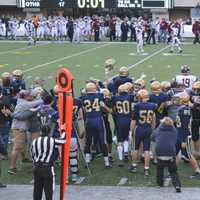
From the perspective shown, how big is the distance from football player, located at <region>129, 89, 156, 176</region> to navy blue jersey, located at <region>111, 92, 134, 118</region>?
0.52m

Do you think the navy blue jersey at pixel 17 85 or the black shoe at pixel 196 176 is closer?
the black shoe at pixel 196 176

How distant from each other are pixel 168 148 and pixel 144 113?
1.09m

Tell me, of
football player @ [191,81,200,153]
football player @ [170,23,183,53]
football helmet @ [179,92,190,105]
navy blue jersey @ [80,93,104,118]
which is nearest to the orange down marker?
navy blue jersey @ [80,93,104,118]

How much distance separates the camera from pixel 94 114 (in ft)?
35.2

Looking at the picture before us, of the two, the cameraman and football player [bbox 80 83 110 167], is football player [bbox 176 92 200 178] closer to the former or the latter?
the cameraman

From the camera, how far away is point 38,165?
8180mm

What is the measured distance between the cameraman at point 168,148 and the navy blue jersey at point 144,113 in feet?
2.56

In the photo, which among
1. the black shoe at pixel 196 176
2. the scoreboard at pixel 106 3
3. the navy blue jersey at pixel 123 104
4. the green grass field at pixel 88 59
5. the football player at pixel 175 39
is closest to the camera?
the black shoe at pixel 196 176

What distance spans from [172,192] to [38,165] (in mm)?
2348

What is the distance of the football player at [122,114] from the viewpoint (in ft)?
35.9

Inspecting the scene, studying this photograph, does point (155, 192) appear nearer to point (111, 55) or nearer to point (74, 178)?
point (74, 178)

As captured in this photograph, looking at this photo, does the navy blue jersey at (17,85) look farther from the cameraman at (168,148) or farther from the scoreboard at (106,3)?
the scoreboard at (106,3)

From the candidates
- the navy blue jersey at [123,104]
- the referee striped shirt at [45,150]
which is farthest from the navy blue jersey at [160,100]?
the referee striped shirt at [45,150]

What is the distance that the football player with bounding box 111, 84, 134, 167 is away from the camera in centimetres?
1095
